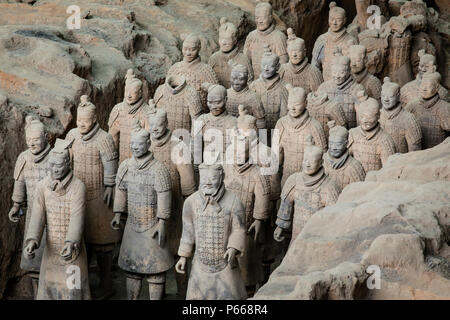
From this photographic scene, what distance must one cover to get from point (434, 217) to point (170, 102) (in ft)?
10.9

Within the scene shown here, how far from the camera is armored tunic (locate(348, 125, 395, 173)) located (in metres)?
7.54

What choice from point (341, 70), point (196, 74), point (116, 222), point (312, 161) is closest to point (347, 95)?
point (341, 70)

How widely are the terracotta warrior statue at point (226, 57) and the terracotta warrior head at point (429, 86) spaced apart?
1769 mm

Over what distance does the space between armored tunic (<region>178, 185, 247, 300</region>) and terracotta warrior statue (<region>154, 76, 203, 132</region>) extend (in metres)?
2.15

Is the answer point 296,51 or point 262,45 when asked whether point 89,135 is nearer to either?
point 296,51

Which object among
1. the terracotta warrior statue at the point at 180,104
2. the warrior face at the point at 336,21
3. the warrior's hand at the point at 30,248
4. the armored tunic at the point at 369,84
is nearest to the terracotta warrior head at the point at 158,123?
the terracotta warrior statue at the point at 180,104

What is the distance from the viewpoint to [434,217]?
19.0 feet

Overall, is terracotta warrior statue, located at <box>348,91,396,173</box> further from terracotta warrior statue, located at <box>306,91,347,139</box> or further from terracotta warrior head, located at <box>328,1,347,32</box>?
terracotta warrior head, located at <box>328,1,347,32</box>

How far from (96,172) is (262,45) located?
3.05 m

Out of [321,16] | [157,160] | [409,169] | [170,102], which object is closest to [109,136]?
[157,160]

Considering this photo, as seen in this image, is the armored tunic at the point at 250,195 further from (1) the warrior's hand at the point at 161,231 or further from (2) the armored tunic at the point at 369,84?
(2) the armored tunic at the point at 369,84

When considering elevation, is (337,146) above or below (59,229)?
above

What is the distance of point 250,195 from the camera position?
7.14 m

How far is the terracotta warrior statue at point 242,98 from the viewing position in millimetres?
8336
